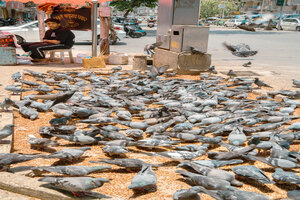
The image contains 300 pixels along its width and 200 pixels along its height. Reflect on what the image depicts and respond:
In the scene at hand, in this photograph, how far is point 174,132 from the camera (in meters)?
3.57

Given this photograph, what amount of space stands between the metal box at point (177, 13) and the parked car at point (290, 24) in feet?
98.1

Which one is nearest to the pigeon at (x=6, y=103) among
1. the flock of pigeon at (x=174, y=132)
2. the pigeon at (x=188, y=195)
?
the flock of pigeon at (x=174, y=132)

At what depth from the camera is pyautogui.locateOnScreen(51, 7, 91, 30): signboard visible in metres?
9.28

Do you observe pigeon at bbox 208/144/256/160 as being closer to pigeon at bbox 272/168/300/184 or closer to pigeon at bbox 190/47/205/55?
pigeon at bbox 272/168/300/184

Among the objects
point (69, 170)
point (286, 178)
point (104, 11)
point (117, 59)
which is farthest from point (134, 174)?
point (104, 11)

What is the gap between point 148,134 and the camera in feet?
11.7

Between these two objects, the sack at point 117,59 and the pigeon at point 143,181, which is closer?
the pigeon at point 143,181

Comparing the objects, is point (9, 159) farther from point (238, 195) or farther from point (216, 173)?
point (238, 195)

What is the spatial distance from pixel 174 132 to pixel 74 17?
24.4ft

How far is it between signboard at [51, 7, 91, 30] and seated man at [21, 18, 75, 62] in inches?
13.7

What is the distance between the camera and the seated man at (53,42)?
8539 millimetres

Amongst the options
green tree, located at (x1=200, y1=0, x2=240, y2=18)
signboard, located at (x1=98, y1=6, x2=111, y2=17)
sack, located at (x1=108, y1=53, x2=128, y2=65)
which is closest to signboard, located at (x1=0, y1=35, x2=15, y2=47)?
signboard, located at (x1=98, y1=6, x2=111, y2=17)

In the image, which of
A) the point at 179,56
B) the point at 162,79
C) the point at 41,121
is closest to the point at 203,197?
the point at 41,121

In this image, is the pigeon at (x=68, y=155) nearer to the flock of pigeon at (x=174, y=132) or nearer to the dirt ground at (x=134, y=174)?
the flock of pigeon at (x=174, y=132)
